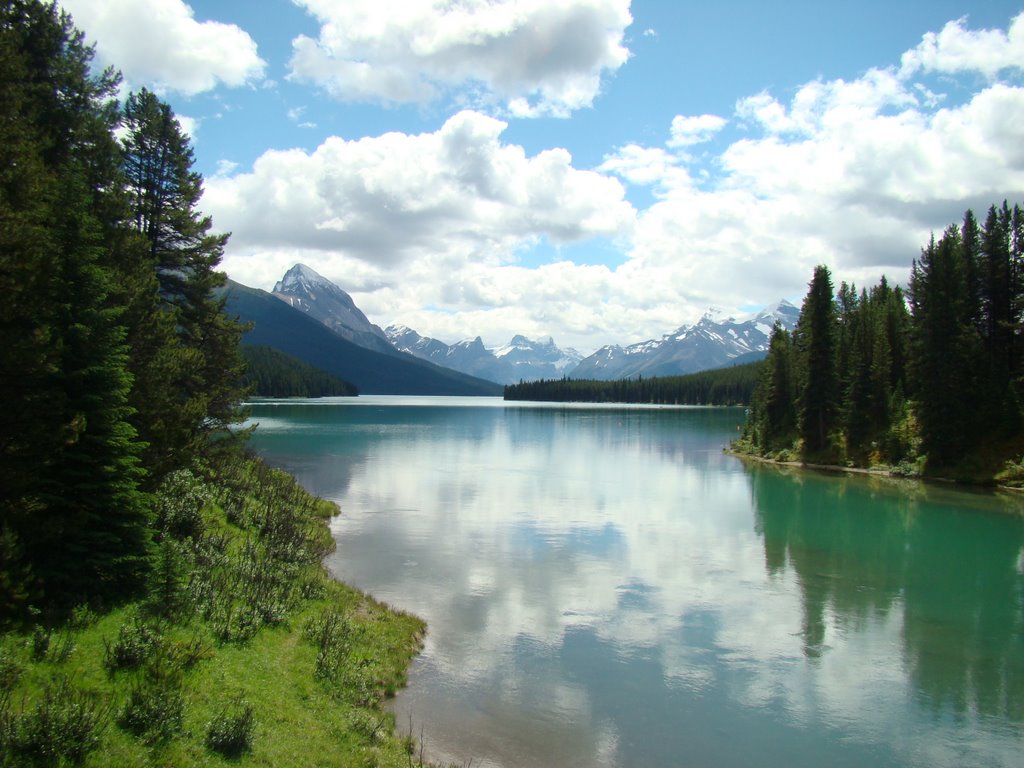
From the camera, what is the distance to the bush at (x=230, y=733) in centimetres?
1127

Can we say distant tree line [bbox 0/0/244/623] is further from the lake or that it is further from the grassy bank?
the lake

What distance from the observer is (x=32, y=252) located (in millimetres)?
13836

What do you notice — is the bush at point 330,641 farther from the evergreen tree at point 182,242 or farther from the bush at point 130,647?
the evergreen tree at point 182,242

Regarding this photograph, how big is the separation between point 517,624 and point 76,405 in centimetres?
1527

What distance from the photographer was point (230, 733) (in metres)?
11.5

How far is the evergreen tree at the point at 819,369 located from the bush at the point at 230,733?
78.3 m

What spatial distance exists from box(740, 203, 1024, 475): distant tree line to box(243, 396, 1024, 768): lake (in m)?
11.6

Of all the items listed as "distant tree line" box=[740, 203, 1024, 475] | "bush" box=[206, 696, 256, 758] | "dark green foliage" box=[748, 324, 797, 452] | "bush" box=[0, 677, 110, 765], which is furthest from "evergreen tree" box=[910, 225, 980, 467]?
"bush" box=[0, 677, 110, 765]

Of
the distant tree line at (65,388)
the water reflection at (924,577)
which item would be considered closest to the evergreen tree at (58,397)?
the distant tree line at (65,388)

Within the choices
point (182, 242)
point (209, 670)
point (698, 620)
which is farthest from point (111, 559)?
point (182, 242)

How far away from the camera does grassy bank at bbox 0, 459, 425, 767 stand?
10.2 metres

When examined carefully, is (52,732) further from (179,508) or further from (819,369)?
(819,369)

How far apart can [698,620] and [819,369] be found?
6367 centimetres

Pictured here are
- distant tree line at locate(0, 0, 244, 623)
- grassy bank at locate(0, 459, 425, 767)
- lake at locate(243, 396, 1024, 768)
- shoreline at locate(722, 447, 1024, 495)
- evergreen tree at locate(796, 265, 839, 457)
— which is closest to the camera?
grassy bank at locate(0, 459, 425, 767)
